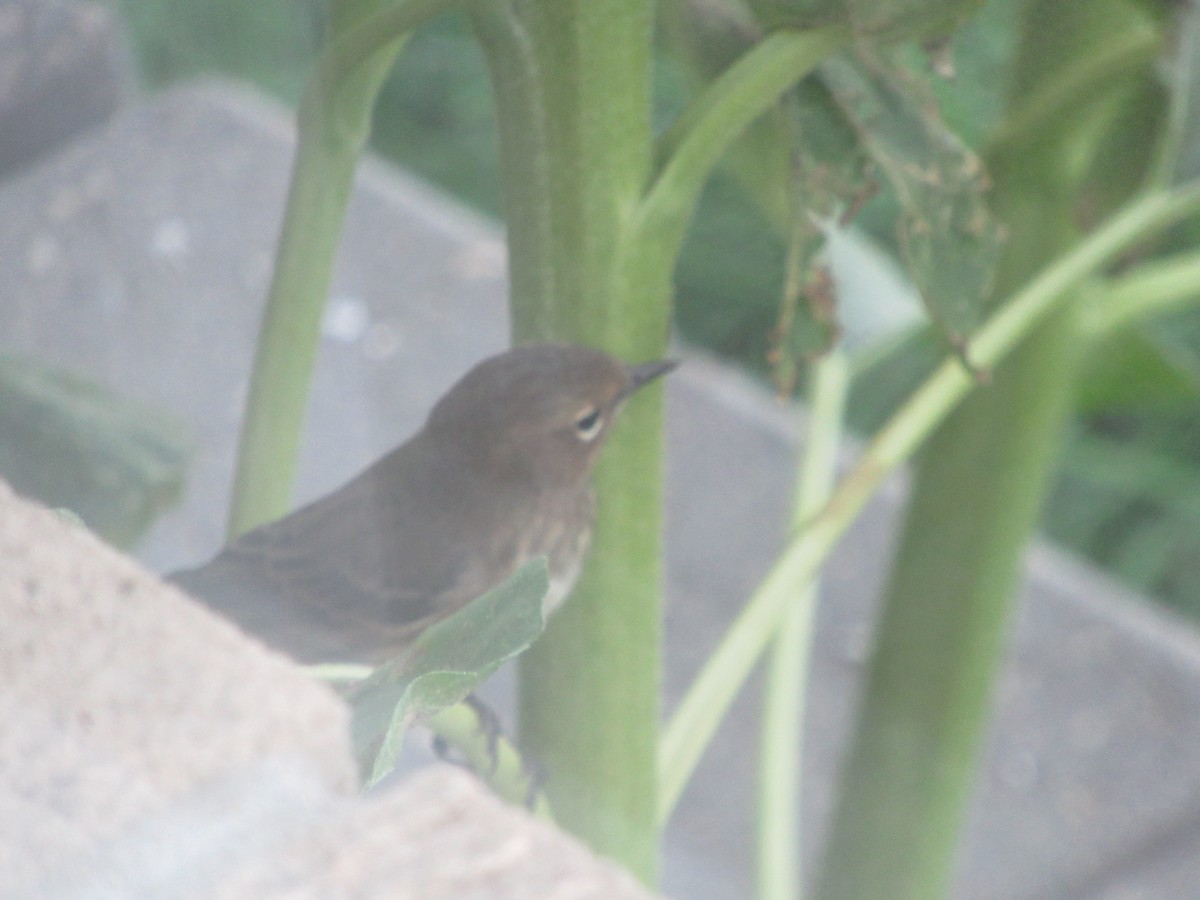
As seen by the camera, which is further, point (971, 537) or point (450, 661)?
point (971, 537)

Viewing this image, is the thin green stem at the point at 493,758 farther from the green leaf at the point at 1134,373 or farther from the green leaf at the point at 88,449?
the green leaf at the point at 1134,373

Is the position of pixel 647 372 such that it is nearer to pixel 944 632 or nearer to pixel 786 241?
pixel 786 241

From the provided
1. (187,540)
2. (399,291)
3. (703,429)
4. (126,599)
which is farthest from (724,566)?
(126,599)

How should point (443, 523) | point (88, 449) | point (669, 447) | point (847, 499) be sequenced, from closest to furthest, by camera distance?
point (88, 449), point (443, 523), point (847, 499), point (669, 447)

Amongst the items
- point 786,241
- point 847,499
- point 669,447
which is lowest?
point 669,447

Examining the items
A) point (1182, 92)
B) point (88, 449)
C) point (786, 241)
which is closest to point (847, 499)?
point (786, 241)

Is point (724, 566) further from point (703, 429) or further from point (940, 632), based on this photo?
point (940, 632)

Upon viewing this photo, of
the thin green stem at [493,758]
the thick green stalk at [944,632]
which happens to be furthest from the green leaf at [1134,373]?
the thin green stem at [493,758]
